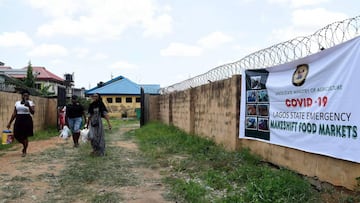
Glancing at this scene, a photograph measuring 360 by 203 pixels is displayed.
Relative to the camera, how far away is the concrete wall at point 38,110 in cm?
1213

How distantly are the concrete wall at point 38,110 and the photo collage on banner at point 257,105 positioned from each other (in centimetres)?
832

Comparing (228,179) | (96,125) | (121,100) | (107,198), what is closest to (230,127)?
(228,179)

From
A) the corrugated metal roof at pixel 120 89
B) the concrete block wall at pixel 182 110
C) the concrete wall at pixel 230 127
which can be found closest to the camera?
the concrete wall at pixel 230 127

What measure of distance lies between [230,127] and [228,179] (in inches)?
102

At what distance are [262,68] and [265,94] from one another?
0.52m

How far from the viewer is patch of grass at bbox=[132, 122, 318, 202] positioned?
4680mm

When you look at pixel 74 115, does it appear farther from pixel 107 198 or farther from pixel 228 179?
pixel 228 179

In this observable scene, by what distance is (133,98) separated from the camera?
42.2 m

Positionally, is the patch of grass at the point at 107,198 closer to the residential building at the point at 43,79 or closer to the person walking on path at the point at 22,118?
the person walking on path at the point at 22,118

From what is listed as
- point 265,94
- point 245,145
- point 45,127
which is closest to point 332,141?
point 265,94

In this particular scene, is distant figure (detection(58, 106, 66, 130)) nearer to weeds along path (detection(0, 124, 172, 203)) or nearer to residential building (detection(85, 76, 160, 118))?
weeds along path (detection(0, 124, 172, 203))

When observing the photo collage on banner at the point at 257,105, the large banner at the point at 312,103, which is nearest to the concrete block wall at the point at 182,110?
the photo collage on banner at the point at 257,105

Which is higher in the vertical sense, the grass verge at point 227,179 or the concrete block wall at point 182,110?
the concrete block wall at point 182,110

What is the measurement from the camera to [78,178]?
6.53m
